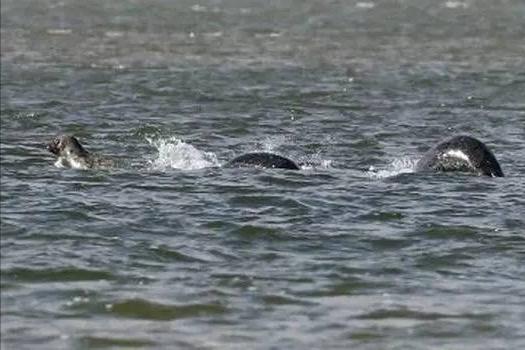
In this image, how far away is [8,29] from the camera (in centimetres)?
4475

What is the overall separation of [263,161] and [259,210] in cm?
277

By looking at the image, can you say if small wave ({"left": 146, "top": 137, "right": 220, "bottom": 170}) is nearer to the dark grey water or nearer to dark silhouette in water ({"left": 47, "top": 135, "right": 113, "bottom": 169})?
the dark grey water

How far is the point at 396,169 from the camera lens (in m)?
19.8

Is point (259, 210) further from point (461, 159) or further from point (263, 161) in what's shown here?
point (461, 159)

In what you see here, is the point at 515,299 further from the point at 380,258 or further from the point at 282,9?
the point at 282,9

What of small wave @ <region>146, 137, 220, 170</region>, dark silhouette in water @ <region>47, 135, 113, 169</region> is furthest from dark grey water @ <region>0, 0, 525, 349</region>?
dark silhouette in water @ <region>47, 135, 113, 169</region>

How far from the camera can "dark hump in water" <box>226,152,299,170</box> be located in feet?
62.8

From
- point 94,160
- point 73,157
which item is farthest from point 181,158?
point 73,157

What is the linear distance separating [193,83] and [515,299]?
1867 cm

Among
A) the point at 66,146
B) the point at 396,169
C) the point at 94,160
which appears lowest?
the point at 396,169

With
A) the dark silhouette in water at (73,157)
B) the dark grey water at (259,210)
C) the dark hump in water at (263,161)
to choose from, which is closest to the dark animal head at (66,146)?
the dark silhouette in water at (73,157)

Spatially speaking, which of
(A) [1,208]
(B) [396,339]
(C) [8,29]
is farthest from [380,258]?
(C) [8,29]

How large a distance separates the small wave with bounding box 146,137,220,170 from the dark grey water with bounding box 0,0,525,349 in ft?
0.16

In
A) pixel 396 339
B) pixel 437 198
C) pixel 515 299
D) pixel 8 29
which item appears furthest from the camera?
pixel 8 29
